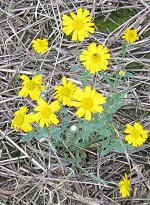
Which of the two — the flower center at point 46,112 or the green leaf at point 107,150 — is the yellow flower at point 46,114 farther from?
the green leaf at point 107,150

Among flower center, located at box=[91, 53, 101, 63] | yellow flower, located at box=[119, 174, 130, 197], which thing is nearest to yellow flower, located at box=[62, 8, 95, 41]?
flower center, located at box=[91, 53, 101, 63]

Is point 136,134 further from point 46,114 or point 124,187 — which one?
point 46,114

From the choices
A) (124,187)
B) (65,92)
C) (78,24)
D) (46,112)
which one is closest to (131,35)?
(78,24)

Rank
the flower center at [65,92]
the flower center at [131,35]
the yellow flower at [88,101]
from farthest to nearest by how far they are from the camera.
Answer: the flower center at [131,35], the flower center at [65,92], the yellow flower at [88,101]

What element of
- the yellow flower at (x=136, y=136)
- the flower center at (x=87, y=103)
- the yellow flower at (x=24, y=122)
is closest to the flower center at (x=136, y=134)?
the yellow flower at (x=136, y=136)

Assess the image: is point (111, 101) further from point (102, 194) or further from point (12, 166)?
point (12, 166)

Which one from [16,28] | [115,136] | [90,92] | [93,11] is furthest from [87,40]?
[90,92]
